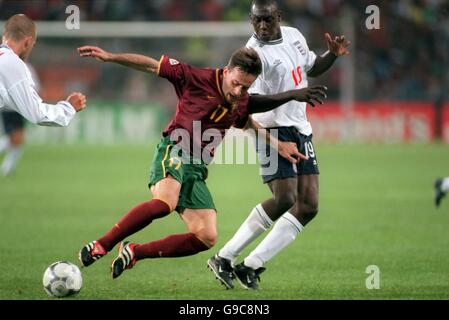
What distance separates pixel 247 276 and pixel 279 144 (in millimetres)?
1151

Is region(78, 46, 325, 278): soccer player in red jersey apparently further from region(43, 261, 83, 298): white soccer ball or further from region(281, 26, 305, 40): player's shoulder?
region(281, 26, 305, 40): player's shoulder

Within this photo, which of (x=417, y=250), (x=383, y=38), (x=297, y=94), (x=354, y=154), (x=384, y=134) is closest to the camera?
(x=297, y=94)

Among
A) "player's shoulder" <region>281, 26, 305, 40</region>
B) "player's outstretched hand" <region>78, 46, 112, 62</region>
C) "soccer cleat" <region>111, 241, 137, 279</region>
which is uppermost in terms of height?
"player's shoulder" <region>281, 26, 305, 40</region>

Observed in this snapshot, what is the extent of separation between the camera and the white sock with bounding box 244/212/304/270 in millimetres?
7922

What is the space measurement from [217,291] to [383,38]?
22.1 meters

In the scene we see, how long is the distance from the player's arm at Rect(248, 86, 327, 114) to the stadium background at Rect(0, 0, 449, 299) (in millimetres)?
1516

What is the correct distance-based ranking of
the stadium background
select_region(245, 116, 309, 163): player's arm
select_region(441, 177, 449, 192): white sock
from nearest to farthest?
select_region(245, 116, 309, 163): player's arm < the stadium background < select_region(441, 177, 449, 192): white sock

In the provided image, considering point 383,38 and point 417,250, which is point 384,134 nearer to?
point 383,38

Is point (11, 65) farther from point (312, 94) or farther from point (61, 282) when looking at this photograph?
point (312, 94)

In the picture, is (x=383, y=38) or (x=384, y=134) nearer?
(x=384, y=134)

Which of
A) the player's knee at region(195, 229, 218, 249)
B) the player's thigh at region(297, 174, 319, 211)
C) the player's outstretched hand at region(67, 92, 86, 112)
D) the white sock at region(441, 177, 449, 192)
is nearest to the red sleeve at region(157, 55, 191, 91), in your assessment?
the player's outstretched hand at region(67, 92, 86, 112)

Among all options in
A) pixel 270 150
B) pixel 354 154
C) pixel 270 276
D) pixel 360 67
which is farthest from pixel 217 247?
pixel 360 67

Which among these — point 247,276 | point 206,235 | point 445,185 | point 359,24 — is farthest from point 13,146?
point 359,24
